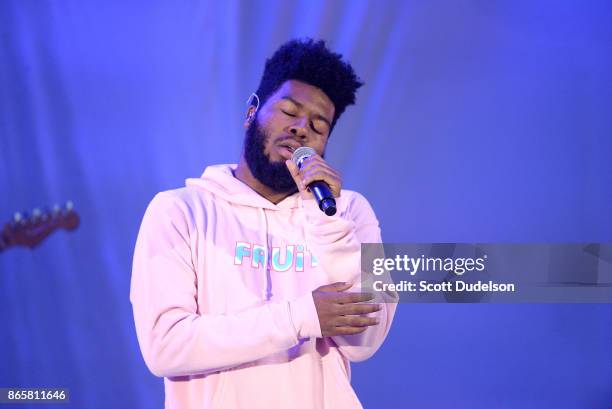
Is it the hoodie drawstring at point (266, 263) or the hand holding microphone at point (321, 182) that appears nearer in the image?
the hand holding microphone at point (321, 182)

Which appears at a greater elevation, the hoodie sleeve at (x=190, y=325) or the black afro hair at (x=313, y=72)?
the black afro hair at (x=313, y=72)

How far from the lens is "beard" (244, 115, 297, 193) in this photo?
1.73 metres

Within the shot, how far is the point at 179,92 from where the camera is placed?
2.14 m

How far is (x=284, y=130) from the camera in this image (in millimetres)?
1758

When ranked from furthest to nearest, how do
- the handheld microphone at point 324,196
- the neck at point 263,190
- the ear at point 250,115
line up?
the ear at point 250,115 < the neck at point 263,190 < the handheld microphone at point 324,196

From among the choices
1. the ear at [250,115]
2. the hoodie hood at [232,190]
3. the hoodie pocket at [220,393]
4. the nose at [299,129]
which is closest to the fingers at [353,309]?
the hoodie pocket at [220,393]

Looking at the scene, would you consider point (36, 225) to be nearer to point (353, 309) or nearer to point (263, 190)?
point (263, 190)

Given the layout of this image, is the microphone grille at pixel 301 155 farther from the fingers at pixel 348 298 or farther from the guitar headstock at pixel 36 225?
the guitar headstock at pixel 36 225

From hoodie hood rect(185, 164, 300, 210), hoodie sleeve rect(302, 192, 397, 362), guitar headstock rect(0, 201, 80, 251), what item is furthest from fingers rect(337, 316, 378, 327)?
guitar headstock rect(0, 201, 80, 251)

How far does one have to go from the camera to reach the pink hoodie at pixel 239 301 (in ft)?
4.41

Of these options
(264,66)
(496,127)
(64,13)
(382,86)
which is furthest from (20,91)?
(496,127)

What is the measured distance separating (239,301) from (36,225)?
1.04 meters

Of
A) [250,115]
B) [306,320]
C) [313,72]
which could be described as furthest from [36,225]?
[306,320]

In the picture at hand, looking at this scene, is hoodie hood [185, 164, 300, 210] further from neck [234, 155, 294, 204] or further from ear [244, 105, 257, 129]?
ear [244, 105, 257, 129]
